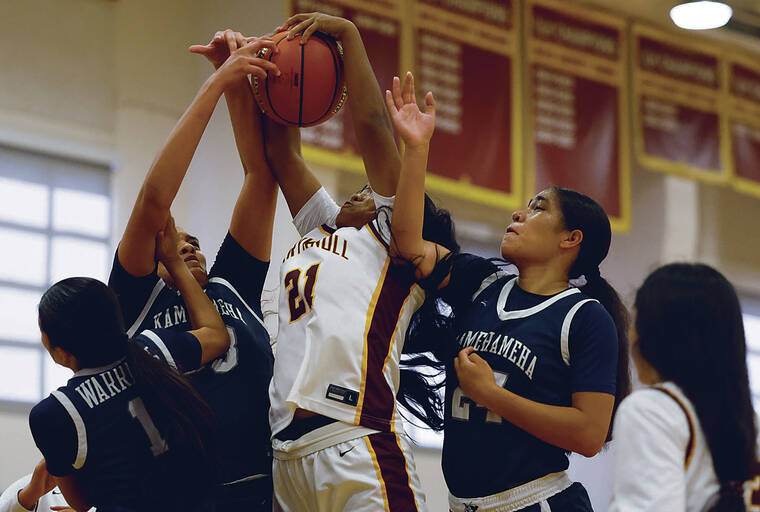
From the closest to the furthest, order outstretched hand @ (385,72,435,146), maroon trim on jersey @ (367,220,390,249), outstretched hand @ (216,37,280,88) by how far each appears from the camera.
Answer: outstretched hand @ (385,72,435,146) → maroon trim on jersey @ (367,220,390,249) → outstretched hand @ (216,37,280,88)

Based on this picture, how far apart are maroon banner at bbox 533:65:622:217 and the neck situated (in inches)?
157

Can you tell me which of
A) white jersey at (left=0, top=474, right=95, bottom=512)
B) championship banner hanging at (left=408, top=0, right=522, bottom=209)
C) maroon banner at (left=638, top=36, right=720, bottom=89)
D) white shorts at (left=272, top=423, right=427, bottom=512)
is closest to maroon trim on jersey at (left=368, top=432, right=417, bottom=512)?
white shorts at (left=272, top=423, right=427, bottom=512)

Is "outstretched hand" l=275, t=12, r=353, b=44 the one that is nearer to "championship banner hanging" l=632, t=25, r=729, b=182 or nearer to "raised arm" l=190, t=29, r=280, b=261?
"raised arm" l=190, t=29, r=280, b=261

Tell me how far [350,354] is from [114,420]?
0.57m

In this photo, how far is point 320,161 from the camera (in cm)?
587

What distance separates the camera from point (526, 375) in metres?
2.66

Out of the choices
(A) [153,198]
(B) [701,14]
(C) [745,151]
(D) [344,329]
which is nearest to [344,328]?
(D) [344,329]

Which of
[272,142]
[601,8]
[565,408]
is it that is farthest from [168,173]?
[601,8]

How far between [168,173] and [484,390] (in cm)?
98

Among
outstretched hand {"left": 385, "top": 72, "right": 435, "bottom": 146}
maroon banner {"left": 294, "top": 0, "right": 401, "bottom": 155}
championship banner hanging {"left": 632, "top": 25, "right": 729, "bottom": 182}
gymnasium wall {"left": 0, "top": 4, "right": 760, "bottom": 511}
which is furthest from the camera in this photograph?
championship banner hanging {"left": 632, "top": 25, "right": 729, "bottom": 182}

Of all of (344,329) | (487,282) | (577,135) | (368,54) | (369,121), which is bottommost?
(344,329)

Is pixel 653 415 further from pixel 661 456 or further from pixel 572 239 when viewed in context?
pixel 572 239

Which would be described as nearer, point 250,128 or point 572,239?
point 572,239

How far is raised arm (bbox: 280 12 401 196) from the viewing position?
2.88 m
